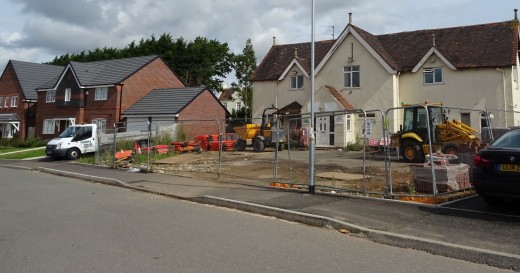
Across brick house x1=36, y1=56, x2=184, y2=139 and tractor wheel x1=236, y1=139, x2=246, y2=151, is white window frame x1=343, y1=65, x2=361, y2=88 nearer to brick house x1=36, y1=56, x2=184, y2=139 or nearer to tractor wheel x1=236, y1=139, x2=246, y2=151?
tractor wheel x1=236, y1=139, x2=246, y2=151

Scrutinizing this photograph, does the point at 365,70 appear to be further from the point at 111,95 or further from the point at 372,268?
the point at 372,268

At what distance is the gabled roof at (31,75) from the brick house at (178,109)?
16330 mm

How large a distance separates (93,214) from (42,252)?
3070mm

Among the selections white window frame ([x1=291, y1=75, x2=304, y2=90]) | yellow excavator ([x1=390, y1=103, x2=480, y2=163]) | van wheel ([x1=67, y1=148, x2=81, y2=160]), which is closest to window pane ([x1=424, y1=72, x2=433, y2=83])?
white window frame ([x1=291, y1=75, x2=304, y2=90])

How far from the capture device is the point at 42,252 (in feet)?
20.5

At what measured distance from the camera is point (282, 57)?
36531mm

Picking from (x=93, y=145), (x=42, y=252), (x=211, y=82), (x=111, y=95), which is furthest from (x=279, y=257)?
(x=211, y=82)

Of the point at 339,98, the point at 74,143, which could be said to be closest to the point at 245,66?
the point at 339,98

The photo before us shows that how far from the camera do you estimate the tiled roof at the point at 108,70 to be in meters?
39.6

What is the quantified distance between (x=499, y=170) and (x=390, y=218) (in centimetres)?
212

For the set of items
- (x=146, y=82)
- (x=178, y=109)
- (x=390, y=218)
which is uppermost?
(x=146, y=82)

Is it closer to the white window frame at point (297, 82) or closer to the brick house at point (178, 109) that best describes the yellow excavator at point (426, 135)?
the white window frame at point (297, 82)

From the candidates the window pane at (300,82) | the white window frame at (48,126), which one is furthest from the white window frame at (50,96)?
the window pane at (300,82)

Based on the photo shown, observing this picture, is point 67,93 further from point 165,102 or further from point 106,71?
point 165,102
